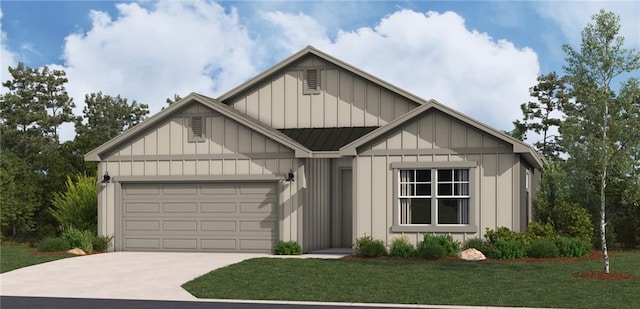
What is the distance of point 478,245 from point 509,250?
108cm

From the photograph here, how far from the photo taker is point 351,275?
17766 mm

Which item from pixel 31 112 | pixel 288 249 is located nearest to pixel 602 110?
pixel 288 249

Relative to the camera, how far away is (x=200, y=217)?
25.0 metres

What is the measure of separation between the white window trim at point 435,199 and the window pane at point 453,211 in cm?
13

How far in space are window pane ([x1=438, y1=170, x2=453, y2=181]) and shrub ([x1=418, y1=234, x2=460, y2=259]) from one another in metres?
1.60

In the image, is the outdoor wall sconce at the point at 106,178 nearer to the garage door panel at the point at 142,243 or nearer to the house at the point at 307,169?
the house at the point at 307,169

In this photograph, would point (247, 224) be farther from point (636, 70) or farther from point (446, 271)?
point (636, 70)

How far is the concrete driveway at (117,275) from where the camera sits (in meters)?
15.7

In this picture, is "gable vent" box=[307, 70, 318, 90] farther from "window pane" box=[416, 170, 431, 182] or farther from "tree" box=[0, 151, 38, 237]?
"tree" box=[0, 151, 38, 237]

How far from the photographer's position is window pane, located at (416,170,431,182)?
22797 millimetres

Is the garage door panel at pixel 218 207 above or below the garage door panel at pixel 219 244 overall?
above

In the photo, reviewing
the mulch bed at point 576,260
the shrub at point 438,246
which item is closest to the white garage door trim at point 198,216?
the mulch bed at point 576,260

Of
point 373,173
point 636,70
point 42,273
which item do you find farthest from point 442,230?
point 42,273

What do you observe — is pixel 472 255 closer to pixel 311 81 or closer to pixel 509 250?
pixel 509 250
